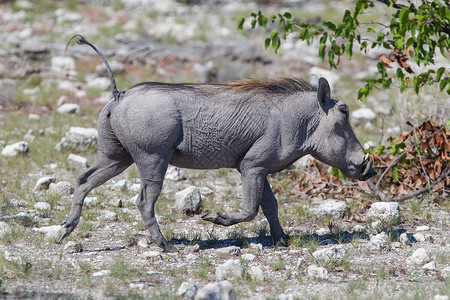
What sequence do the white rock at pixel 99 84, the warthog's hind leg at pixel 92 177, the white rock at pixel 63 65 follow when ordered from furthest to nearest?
1. the white rock at pixel 63 65
2. the white rock at pixel 99 84
3. the warthog's hind leg at pixel 92 177

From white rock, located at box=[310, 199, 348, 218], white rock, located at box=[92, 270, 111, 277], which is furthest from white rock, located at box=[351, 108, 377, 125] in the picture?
white rock, located at box=[92, 270, 111, 277]

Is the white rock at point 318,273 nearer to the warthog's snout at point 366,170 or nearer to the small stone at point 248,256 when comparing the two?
the small stone at point 248,256

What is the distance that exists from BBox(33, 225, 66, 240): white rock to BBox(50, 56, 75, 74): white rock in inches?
289

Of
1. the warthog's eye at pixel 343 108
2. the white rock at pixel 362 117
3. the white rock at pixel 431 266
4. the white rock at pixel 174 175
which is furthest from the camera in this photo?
the white rock at pixel 362 117

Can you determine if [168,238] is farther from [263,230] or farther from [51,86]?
[51,86]

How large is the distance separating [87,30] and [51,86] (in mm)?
5062

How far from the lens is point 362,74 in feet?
44.9

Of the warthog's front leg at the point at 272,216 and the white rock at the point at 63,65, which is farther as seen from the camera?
the white rock at the point at 63,65

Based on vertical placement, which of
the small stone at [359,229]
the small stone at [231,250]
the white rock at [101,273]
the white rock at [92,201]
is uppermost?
the white rock at [101,273]

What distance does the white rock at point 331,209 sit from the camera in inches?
276

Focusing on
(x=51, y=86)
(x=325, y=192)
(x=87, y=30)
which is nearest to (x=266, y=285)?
(x=325, y=192)

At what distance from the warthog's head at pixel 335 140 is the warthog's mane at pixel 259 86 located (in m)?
0.24

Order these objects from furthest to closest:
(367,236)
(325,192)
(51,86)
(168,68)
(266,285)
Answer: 1. (168,68)
2. (51,86)
3. (325,192)
4. (367,236)
5. (266,285)

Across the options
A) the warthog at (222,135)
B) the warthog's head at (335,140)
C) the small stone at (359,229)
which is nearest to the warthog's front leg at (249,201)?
the warthog at (222,135)
